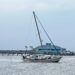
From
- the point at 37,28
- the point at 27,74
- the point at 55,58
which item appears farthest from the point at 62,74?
the point at 37,28

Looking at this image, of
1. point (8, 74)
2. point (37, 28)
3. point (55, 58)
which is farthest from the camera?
point (37, 28)

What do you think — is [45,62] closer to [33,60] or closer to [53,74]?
[33,60]

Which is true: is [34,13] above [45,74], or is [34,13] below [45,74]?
above

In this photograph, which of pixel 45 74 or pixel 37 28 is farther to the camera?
pixel 37 28

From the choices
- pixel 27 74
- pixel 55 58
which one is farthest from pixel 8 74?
pixel 55 58

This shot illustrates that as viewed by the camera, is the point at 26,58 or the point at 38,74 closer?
the point at 38,74

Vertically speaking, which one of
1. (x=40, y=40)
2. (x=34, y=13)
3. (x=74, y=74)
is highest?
(x=34, y=13)

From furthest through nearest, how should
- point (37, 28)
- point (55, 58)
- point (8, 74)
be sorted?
point (37, 28), point (55, 58), point (8, 74)

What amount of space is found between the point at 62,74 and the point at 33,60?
48.1 m

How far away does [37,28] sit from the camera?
132m

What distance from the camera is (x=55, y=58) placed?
400 feet

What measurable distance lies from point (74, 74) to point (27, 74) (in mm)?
8746

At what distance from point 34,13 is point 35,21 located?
2.71 metres

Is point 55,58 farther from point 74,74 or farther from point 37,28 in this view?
point 74,74
